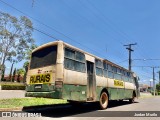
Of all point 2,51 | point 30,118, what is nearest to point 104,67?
point 30,118

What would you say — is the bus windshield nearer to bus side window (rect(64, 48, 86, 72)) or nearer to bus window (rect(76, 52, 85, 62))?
bus side window (rect(64, 48, 86, 72))

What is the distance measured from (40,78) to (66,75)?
58.2 inches

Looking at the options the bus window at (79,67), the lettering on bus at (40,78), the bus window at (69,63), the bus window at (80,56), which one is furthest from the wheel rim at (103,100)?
the lettering on bus at (40,78)

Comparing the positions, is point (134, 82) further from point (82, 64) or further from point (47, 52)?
point (47, 52)

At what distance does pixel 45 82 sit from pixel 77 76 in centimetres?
162

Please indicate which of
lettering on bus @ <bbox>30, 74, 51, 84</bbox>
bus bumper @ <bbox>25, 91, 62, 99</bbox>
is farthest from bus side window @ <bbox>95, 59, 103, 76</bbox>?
bus bumper @ <bbox>25, 91, 62, 99</bbox>

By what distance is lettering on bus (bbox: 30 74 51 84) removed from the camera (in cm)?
1081

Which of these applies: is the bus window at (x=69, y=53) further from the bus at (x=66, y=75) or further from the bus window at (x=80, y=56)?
the bus window at (x=80, y=56)

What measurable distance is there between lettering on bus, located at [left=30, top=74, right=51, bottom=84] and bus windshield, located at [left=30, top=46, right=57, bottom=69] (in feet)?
1.77

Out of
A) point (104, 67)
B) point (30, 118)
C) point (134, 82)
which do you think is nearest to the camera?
point (30, 118)

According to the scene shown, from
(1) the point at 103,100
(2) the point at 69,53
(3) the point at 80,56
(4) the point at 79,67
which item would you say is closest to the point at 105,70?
(1) the point at 103,100

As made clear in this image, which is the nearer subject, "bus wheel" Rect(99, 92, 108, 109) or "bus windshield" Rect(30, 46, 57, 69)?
"bus windshield" Rect(30, 46, 57, 69)

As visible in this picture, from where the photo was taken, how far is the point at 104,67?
49.0 ft

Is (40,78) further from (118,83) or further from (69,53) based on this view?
(118,83)
